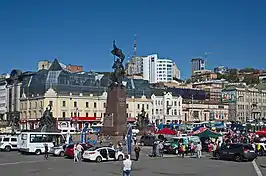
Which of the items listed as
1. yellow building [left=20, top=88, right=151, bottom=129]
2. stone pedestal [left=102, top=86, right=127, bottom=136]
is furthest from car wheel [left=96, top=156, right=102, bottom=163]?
yellow building [left=20, top=88, right=151, bottom=129]

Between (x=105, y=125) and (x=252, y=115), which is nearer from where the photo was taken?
(x=105, y=125)

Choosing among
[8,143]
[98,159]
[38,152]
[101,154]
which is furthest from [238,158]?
[8,143]

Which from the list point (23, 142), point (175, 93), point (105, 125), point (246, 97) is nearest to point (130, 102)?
point (175, 93)

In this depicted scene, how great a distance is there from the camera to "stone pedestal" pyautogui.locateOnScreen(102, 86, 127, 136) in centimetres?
4944

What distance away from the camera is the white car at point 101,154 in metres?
33.2

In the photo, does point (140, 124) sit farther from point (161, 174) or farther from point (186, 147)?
point (161, 174)

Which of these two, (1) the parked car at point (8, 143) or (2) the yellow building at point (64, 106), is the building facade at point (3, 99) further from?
(1) the parked car at point (8, 143)

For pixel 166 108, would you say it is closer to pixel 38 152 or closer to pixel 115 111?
pixel 115 111

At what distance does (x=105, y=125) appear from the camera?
5078cm

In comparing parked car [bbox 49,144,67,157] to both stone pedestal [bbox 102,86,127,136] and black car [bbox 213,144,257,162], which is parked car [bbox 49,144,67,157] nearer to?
stone pedestal [bbox 102,86,127,136]

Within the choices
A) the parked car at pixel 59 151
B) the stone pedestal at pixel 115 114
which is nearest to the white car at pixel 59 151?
the parked car at pixel 59 151

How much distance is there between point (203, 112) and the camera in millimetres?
148750

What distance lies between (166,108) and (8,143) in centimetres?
8791

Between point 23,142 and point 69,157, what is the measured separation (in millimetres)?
6860
